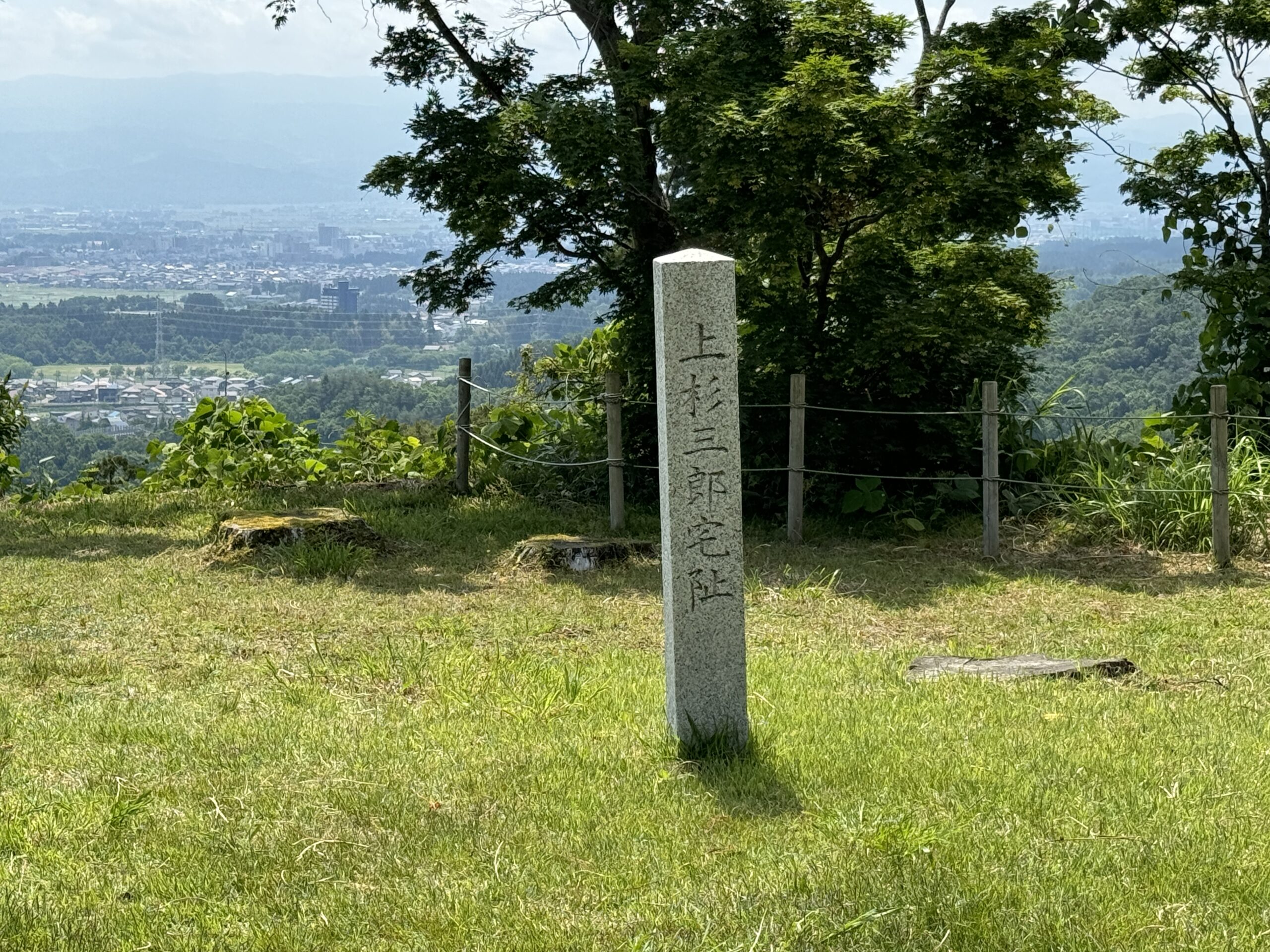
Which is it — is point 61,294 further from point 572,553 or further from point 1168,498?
point 1168,498

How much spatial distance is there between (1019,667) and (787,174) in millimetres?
4652

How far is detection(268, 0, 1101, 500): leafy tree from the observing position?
32.2 ft

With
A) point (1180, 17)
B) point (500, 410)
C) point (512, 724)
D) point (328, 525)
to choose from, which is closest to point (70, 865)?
point (512, 724)

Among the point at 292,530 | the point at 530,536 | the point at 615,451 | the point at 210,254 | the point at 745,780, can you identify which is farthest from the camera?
the point at 210,254

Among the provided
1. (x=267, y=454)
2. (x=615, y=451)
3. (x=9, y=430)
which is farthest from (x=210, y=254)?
(x=615, y=451)

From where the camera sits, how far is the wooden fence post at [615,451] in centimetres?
1097

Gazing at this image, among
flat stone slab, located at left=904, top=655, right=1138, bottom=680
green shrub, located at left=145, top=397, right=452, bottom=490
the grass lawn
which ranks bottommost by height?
the grass lawn

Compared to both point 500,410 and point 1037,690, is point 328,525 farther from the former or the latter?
point 1037,690

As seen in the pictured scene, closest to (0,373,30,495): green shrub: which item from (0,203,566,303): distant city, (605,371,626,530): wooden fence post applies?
(605,371,626,530): wooden fence post

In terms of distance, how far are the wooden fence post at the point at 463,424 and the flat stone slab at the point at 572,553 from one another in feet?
9.01

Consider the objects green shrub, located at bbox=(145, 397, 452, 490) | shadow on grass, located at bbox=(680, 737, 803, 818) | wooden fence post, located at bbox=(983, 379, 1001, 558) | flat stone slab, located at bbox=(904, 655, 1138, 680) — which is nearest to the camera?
shadow on grass, located at bbox=(680, 737, 803, 818)

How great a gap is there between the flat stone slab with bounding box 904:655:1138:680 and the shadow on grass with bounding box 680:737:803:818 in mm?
1681

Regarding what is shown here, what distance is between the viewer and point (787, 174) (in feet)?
32.1

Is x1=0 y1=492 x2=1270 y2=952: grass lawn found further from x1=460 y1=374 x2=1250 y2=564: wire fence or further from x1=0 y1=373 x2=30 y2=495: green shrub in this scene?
x1=0 y1=373 x2=30 y2=495: green shrub
